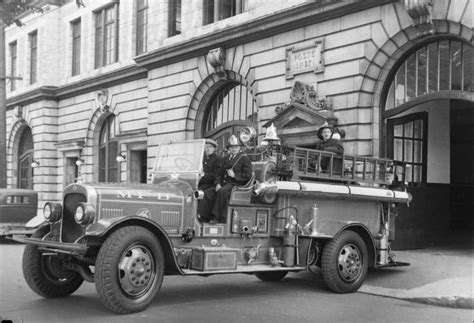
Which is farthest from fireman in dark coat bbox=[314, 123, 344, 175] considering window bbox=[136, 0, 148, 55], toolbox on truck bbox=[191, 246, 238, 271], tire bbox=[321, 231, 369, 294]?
window bbox=[136, 0, 148, 55]

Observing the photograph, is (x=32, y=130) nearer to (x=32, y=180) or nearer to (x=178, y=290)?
(x=32, y=180)

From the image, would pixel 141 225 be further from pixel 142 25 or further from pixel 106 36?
pixel 106 36

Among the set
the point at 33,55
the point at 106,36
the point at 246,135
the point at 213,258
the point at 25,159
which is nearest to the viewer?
the point at 213,258

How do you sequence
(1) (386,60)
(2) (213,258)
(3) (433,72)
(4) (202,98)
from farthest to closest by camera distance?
1. (4) (202,98)
2. (1) (386,60)
3. (3) (433,72)
4. (2) (213,258)

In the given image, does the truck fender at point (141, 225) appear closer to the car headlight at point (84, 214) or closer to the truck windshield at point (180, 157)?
the car headlight at point (84, 214)

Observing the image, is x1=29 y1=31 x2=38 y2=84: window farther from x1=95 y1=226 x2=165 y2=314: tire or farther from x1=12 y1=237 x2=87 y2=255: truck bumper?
x1=95 y1=226 x2=165 y2=314: tire

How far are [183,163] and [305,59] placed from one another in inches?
294

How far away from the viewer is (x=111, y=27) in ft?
86.3

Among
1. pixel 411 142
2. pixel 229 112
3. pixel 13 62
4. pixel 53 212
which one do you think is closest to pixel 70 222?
pixel 53 212

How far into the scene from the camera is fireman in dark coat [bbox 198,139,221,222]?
8773 mm

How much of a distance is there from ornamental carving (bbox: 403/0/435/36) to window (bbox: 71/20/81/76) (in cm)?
A: 2008

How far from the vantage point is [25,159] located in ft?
108

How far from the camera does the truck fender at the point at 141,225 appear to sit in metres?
7.20

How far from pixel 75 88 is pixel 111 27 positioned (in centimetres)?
373
